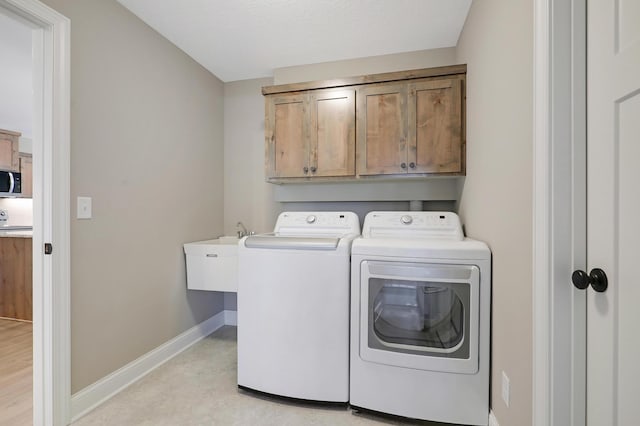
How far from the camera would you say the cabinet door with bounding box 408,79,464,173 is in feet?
7.00

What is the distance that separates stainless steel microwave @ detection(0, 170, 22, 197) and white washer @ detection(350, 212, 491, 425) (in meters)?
5.28

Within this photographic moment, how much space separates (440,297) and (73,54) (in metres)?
2.39

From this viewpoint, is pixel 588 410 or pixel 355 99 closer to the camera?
pixel 588 410

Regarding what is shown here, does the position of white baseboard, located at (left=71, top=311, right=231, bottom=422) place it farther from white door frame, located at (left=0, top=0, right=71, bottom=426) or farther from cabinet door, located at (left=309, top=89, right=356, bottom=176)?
cabinet door, located at (left=309, top=89, right=356, bottom=176)

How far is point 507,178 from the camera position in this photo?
52.5 inches

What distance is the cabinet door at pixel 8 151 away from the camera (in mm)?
4352

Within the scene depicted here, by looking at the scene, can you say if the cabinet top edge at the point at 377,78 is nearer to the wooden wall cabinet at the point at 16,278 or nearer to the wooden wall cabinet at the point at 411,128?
the wooden wall cabinet at the point at 411,128

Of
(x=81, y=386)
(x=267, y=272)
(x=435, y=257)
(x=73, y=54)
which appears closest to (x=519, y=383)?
(x=435, y=257)

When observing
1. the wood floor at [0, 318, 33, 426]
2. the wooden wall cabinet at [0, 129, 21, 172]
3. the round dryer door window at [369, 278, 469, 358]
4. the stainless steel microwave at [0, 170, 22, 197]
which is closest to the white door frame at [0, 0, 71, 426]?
the wood floor at [0, 318, 33, 426]

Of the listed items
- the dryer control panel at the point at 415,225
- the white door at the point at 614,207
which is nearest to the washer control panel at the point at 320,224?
the dryer control panel at the point at 415,225

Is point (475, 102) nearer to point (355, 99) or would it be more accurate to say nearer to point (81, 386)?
point (355, 99)

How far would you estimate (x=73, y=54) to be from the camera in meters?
1.64

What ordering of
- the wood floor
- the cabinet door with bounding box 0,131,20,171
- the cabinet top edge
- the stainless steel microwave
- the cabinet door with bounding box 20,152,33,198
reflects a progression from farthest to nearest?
the cabinet door with bounding box 20,152,33,198 < the cabinet door with bounding box 0,131,20,171 < the stainless steel microwave < the cabinet top edge < the wood floor

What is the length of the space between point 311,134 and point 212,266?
4.45 feet
